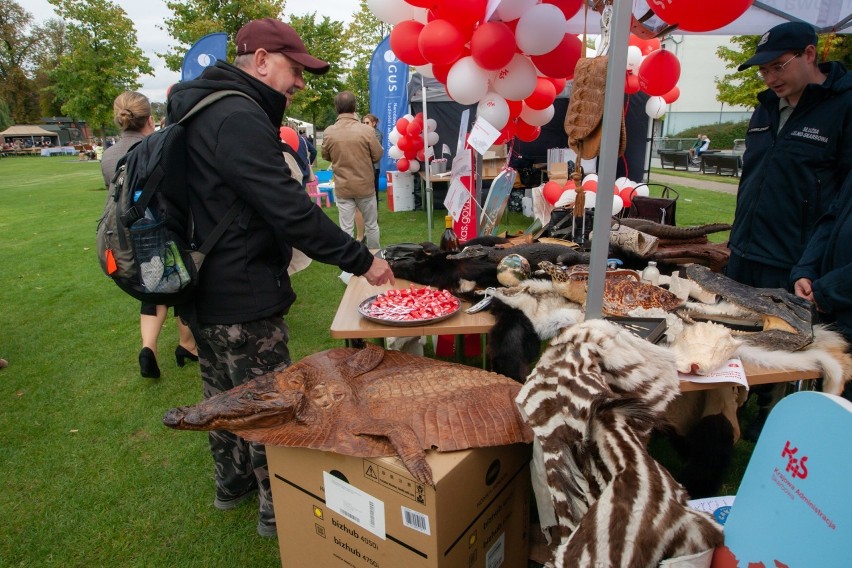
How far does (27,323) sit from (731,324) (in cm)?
577

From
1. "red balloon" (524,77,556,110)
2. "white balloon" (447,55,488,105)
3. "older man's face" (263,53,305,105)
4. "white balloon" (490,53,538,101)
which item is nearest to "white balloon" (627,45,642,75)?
"red balloon" (524,77,556,110)

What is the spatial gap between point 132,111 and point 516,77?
2473mm

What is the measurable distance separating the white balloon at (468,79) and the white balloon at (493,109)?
56 mm

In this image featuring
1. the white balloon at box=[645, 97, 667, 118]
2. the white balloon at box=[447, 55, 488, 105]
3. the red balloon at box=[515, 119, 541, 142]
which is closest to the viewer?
the white balloon at box=[447, 55, 488, 105]

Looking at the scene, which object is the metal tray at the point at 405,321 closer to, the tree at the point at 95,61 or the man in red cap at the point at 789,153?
the man in red cap at the point at 789,153

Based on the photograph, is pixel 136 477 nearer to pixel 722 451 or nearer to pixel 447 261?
pixel 447 261

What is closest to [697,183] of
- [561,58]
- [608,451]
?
[561,58]

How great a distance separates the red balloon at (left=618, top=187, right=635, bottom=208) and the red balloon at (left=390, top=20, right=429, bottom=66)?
6.13 feet

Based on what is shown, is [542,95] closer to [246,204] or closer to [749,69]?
[246,204]

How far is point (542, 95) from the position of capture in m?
3.55

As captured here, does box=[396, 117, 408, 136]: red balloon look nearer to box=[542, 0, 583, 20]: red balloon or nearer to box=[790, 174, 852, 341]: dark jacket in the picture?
box=[542, 0, 583, 20]: red balloon

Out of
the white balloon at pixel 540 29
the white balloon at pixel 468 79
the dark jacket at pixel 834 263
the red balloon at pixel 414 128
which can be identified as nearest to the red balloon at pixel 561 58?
the white balloon at pixel 540 29

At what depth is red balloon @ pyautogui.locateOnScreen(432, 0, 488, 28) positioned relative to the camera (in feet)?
8.45

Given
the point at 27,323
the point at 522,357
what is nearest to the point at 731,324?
the point at 522,357
